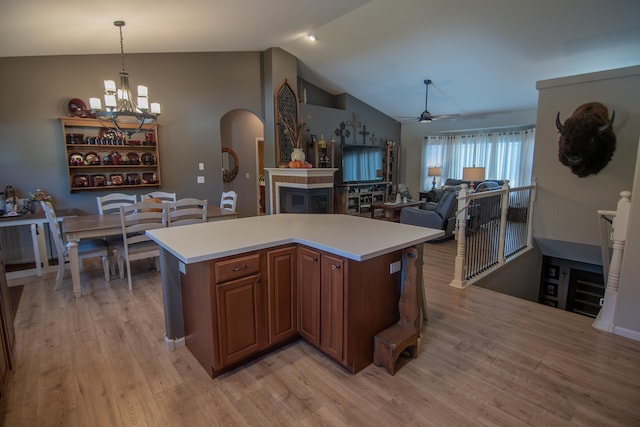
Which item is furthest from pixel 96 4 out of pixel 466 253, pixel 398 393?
pixel 466 253

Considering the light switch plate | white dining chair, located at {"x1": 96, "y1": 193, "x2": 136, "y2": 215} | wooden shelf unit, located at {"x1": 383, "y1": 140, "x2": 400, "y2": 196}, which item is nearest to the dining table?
white dining chair, located at {"x1": 96, "y1": 193, "x2": 136, "y2": 215}

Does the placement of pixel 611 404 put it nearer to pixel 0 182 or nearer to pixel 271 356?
pixel 271 356

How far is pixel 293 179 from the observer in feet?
19.3

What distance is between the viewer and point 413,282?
224cm

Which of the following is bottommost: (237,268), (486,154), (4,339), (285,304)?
(4,339)

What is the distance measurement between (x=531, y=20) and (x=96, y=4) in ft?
16.6

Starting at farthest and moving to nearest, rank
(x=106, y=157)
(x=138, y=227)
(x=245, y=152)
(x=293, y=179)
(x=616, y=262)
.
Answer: (x=245, y=152) < (x=293, y=179) < (x=106, y=157) < (x=138, y=227) < (x=616, y=262)

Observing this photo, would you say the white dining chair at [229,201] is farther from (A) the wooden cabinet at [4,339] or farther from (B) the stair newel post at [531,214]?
(B) the stair newel post at [531,214]

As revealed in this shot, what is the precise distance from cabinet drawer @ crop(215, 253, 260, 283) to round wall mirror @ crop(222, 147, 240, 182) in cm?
548

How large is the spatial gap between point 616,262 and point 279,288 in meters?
2.85

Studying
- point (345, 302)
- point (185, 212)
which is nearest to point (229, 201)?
point (185, 212)

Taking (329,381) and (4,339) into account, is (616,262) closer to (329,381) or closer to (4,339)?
(329,381)

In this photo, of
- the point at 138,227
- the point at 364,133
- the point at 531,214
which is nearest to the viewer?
the point at 138,227

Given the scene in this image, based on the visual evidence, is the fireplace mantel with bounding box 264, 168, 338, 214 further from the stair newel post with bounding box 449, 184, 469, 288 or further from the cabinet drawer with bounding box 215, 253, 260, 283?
the cabinet drawer with bounding box 215, 253, 260, 283
